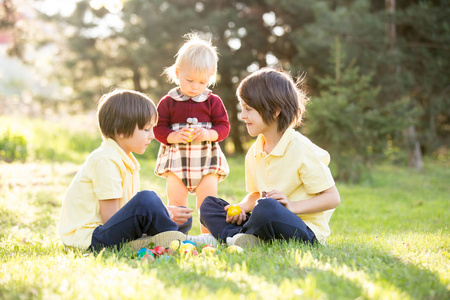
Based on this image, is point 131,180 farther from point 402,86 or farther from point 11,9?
point 402,86

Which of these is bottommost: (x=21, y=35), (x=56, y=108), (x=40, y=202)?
(x=40, y=202)

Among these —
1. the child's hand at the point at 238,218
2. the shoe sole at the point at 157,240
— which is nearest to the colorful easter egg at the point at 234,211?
the child's hand at the point at 238,218

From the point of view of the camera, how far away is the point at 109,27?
15.0 metres

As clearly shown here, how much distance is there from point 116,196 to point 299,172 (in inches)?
48.5

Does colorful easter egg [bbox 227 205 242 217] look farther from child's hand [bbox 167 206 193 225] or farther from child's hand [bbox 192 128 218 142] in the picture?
child's hand [bbox 192 128 218 142]

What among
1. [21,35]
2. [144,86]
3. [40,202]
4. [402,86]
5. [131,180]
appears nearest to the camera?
[131,180]

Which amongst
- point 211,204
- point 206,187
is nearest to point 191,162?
point 206,187

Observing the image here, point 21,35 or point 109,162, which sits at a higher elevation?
point 21,35

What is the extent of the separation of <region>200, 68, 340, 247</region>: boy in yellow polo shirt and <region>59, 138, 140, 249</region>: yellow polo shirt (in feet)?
2.60

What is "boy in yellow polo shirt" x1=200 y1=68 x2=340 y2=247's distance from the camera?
2.98 m

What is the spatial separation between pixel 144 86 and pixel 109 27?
95.8 inches

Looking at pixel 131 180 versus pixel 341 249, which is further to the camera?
pixel 131 180

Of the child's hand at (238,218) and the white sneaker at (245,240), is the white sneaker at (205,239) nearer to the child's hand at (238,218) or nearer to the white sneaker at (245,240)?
the child's hand at (238,218)

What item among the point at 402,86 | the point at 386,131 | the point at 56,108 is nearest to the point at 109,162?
the point at 386,131
